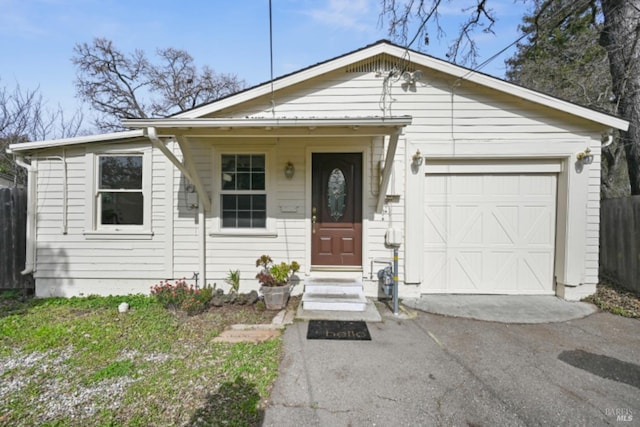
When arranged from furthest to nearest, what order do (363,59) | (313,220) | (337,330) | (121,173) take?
(121,173)
(313,220)
(363,59)
(337,330)

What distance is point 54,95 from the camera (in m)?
11.6

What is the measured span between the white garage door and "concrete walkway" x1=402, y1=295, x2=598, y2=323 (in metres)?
0.23

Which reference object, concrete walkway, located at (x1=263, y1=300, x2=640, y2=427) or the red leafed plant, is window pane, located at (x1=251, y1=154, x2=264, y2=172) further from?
concrete walkway, located at (x1=263, y1=300, x2=640, y2=427)

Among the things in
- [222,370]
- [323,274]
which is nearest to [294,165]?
[323,274]

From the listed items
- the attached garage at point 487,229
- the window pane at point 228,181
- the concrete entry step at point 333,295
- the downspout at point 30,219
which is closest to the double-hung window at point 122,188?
the downspout at point 30,219

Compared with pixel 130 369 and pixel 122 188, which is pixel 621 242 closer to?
pixel 130 369

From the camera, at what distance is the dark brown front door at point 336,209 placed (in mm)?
5004

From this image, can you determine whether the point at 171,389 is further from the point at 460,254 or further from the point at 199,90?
the point at 199,90

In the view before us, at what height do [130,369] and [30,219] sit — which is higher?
[30,219]

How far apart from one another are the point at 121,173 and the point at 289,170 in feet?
10.0

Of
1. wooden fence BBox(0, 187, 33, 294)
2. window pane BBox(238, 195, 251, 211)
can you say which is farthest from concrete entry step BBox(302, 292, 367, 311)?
wooden fence BBox(0, 187, 33, 294)

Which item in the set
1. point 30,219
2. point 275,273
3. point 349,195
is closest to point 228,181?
point 275,273

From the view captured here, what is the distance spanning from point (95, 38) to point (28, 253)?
1549cm

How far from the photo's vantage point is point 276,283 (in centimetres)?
446
